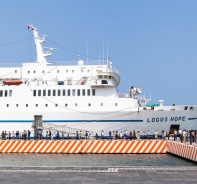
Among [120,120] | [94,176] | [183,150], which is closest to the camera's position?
[94,176]

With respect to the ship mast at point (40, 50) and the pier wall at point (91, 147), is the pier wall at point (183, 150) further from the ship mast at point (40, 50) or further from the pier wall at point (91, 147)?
the ship mast at point (40, 50)

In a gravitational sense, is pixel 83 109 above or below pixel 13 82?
below

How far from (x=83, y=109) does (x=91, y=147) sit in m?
7.87

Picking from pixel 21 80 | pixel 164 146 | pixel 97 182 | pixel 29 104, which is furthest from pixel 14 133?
pixel 97 182

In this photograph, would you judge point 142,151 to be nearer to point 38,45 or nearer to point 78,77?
point 78,77

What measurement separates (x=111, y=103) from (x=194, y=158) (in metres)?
14.8

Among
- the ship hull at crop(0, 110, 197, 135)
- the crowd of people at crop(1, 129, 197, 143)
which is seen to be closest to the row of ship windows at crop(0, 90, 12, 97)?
the crowd of people at crop(1, 129, 197, 143)

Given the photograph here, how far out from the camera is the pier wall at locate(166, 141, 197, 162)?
1917 cm

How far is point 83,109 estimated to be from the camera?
107 feet

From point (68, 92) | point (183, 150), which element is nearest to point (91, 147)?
point (183, 150)

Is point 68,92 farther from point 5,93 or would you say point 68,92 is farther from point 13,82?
point 5,93

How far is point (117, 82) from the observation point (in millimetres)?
37188

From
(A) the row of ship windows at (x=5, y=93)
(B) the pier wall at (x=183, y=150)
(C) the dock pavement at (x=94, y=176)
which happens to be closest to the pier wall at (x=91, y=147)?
(B) the pier wall at (x=183, y=150)

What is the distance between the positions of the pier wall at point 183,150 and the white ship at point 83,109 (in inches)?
286
